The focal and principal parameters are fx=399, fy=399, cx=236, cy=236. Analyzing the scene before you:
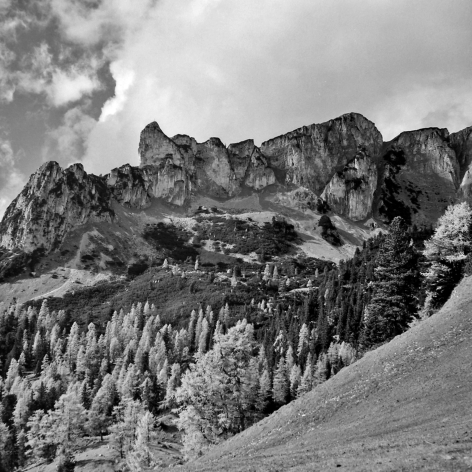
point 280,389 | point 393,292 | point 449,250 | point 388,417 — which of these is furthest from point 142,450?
point 449,250

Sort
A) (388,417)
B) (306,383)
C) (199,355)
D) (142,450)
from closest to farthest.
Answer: (388,417), (199,355), (142,450), (306,383)

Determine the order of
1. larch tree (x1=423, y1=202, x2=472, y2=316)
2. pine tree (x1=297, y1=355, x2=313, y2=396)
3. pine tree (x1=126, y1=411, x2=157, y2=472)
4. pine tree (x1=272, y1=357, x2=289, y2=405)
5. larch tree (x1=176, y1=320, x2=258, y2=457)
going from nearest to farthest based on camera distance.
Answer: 1. larch tree (x1=176, y1=320, x2=258, y2=457)
2. larch tree (x1=423, y1=202, x2=472, y2=316)
3. pine tree (x1=126, y1=411, x2=157, y2=472)
4. pine tree (x1=297, y1=355, x2=313, y2=396)
5. pine tree (x1=272, y1=357, x2=289, y2=405)

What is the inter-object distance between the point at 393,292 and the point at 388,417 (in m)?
25.2

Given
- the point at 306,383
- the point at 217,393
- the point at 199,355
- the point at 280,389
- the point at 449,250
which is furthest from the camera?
the point at 280,389

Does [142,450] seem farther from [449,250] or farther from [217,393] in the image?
[449,250]

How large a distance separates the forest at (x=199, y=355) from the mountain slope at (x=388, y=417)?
5577 millimetres

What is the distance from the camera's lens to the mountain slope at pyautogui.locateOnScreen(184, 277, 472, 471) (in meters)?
17.1

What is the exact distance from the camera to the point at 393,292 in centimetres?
4784

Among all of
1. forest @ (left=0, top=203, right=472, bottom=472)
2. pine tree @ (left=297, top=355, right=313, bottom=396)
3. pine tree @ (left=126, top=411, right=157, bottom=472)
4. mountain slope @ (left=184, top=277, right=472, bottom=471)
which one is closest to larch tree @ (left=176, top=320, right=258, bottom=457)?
forest @ (left=0, top=203, right=472, bottom=472)

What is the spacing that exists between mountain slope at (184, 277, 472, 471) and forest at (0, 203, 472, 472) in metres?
5.58

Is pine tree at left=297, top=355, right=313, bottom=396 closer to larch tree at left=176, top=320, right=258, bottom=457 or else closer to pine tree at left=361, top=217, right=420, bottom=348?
pine tree at left=361, top=217, right=420, bottom=348

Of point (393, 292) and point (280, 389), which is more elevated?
point (393, 292)

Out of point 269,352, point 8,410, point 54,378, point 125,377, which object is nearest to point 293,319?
point 269,352

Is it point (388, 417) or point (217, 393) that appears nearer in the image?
point (388, 417)
